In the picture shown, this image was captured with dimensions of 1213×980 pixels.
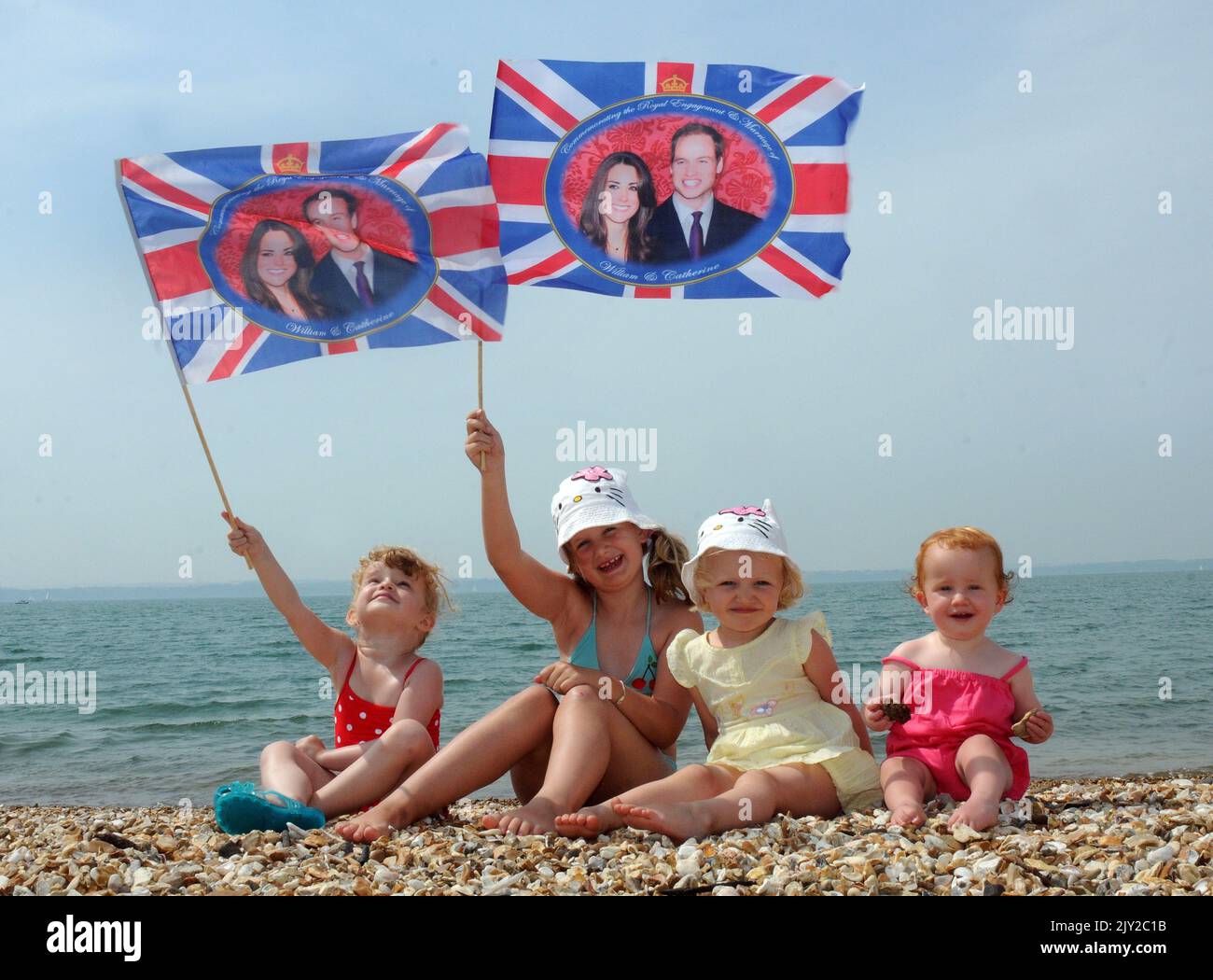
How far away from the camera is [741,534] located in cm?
471

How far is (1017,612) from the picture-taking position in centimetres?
3503

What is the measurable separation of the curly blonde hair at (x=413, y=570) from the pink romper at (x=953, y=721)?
231cm

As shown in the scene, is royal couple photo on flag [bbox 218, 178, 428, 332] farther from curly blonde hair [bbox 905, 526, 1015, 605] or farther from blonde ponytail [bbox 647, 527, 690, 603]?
curly blonde hair [bbox 905, 526, 1015, 605]

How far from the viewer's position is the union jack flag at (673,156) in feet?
19.5

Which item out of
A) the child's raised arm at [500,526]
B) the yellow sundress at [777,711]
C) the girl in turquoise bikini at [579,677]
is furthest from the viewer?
the child's raised arm at [500,526]

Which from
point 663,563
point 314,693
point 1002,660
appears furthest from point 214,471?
point 314,693

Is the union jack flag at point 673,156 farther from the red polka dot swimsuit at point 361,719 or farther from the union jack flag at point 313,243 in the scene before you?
the red polka dot swimsuit at point 361,719

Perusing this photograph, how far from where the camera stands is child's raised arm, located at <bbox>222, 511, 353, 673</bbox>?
5297mm

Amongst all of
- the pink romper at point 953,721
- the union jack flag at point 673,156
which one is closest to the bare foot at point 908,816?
the pink romper at point 953,721

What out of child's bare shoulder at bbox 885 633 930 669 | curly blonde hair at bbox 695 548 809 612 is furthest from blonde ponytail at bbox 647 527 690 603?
child's bare shoulder at bbox 885 633 930 669

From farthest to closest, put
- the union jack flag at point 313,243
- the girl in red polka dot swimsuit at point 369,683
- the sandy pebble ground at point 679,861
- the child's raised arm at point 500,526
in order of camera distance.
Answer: the union jack flag at point 313,243 < the child's raised arm at point 500,526 < the girl in red polka dot swimsuit at point 369,683 < the sandy pebble ground at point 679,861

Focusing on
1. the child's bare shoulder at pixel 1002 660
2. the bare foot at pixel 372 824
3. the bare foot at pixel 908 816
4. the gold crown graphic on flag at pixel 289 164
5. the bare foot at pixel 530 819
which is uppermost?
the gold crown graphic on flag at pixel 289 164
